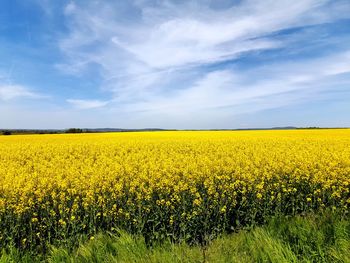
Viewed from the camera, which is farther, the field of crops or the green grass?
the field of crops

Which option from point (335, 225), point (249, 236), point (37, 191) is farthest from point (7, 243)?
point (335, 225)

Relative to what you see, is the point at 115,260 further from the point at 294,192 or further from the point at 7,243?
the point at 294,192

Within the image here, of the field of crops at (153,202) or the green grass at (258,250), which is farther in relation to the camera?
the field of crops at (153,202)

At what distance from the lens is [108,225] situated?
6340 millimetres

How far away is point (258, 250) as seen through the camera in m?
4.22

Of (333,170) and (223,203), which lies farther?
(333,170)

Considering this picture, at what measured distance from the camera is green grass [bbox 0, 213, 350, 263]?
4008 millimetres

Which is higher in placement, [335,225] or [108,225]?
[335,225]

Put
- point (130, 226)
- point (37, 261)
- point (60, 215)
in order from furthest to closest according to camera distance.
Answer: point (60, 215)
point (130, 226)
point (37, 261)

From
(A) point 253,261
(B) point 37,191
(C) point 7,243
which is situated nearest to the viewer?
(A) point 253,261

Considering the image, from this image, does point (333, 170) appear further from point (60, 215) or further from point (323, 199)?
point (60, 215)

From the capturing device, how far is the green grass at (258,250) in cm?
401

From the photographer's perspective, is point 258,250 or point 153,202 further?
point 153,202

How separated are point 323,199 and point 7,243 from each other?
6.82 meters
